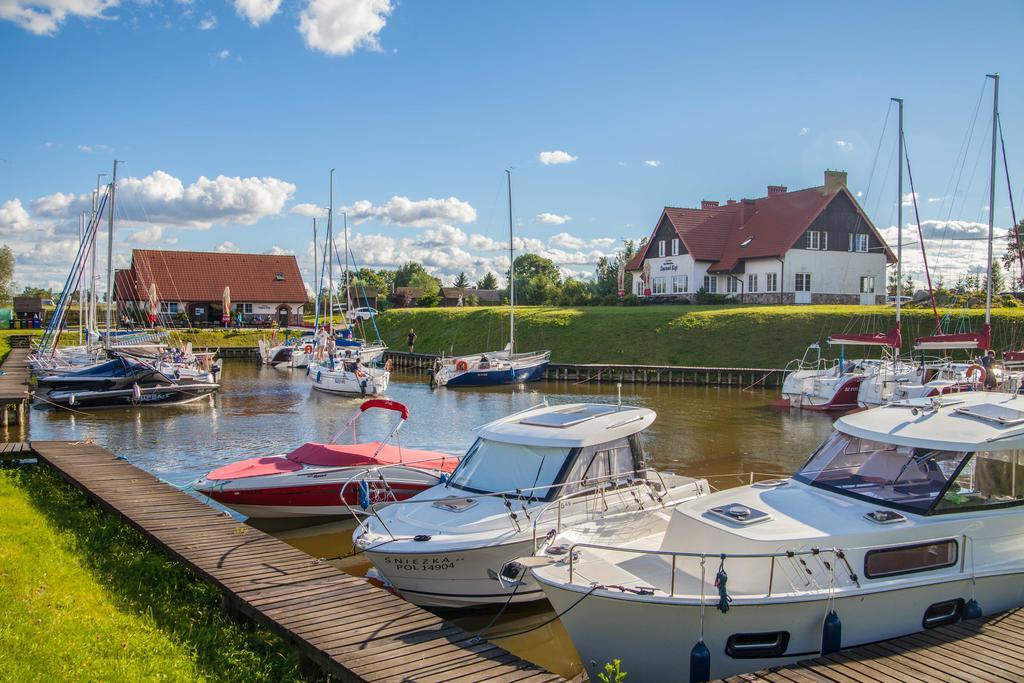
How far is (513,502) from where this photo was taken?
11.6 meters

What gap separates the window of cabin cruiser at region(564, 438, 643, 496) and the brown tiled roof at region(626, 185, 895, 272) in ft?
146

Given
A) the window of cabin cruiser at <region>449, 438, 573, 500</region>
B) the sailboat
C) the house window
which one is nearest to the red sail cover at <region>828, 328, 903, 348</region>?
the sailboat

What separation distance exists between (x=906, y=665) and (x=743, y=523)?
86.2 inches

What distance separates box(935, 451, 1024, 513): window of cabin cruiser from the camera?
9.83 m

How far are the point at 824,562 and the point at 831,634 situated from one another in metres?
0.76

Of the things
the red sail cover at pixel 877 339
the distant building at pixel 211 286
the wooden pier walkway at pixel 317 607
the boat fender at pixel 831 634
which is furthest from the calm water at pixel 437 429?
the distant building at pixel 211 286

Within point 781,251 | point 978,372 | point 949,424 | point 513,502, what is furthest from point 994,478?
point 781,251

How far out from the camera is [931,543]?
9.04 metres

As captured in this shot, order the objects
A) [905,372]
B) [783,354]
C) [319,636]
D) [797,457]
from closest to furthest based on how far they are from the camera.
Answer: [319,636]
[797,457]
[905,372]
[783,354]

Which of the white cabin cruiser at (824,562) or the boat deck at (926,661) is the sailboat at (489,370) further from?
the boat deck at (926,661)

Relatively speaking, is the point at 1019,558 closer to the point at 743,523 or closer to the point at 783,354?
the point at 743,523

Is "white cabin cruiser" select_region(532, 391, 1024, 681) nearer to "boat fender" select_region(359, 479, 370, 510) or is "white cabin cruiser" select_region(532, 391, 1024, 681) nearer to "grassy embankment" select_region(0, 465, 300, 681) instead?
"grassy embankment" select_region(0, 465, 300, 681)

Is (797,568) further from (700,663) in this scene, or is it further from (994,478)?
(994,478)

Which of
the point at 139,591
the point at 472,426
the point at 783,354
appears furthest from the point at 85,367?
the point at 783,354
